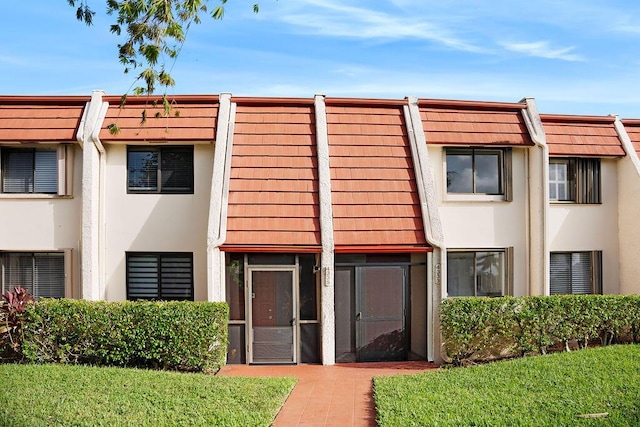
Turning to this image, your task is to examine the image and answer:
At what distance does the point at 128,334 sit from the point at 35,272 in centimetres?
424

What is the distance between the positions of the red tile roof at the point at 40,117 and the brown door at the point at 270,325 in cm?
625

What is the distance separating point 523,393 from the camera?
9.26 m

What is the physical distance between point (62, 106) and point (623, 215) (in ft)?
51.1

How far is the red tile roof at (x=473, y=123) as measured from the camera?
46.0 ft

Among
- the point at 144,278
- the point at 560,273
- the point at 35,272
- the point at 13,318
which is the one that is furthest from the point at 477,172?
the point at 35,272

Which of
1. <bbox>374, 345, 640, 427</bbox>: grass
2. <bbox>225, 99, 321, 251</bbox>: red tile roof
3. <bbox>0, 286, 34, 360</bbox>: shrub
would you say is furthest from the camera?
<bbox>225, 99, 321, 251</bbox>: red tile roof

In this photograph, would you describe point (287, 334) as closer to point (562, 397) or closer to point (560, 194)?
point (562, 397)

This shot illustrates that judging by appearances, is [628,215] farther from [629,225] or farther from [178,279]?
[178,279]

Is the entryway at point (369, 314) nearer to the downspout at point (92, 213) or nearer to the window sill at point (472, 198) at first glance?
the window sill at point (472, 198)

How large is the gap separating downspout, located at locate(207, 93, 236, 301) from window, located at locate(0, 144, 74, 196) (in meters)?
4.00

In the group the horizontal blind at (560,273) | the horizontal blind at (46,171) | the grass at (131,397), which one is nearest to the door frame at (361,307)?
the grass at (131,397)

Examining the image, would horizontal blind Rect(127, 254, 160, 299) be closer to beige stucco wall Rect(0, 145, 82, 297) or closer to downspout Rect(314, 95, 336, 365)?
beige stucco wall Rect(0, 145, 82, 297)

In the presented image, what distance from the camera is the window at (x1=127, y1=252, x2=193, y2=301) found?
1361 centimetres

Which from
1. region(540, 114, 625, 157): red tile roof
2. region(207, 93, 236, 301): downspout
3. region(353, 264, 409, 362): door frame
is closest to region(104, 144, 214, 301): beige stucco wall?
region(207, 93, 236, 301): downspout
